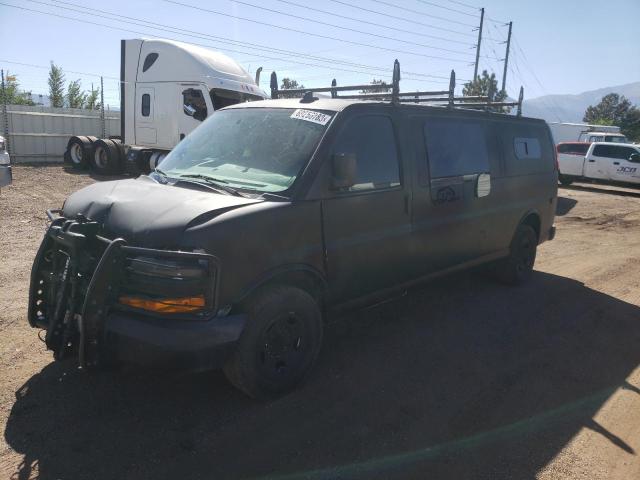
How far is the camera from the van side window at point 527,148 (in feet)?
20.0

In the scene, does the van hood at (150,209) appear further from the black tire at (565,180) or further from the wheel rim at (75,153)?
the black tire at (565,180)

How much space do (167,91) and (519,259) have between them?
36.5 ft

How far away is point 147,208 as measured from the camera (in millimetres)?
3193

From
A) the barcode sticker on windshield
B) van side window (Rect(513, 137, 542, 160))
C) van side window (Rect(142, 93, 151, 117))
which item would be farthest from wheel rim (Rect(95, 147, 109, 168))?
the barcode sticker on windshield

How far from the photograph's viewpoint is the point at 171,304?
9.64ft

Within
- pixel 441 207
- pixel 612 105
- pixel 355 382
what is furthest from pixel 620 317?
pixel 612 105

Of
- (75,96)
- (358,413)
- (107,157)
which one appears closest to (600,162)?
(107,157)

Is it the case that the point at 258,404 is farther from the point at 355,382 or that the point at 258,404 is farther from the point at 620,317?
the point at 620,317

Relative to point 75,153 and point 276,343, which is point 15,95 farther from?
point 276,343

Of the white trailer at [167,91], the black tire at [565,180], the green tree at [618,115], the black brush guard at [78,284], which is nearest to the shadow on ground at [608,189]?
the black tire at [565,180]

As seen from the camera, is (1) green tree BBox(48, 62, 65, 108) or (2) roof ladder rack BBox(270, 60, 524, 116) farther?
(1) green tree BBox(48, 62, 65, 108)

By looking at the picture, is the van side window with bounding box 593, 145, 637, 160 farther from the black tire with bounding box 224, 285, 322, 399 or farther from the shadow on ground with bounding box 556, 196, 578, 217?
the black tire with bounding box 224, 285, 322, 399

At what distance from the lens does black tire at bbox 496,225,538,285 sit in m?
6.32

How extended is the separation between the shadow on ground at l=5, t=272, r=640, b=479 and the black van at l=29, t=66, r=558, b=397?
0.37 m
